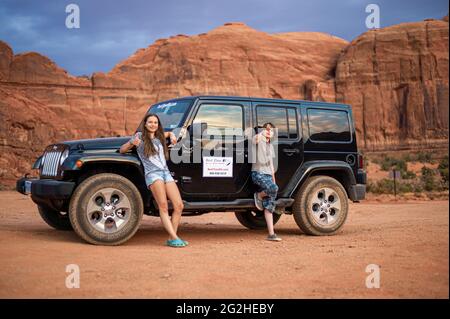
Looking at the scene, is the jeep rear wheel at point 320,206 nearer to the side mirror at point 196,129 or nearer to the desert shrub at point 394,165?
the side mirror at point 196,129

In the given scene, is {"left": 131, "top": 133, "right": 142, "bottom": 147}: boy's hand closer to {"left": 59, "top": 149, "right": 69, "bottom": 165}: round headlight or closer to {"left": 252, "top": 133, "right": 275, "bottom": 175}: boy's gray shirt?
{"left": 59, "top": 149, "right": 69, "bottom": 165}: round headlight

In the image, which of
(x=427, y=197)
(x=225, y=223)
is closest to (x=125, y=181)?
(x=225, y=223)

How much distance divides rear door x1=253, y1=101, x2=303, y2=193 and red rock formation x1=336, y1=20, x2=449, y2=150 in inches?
2486

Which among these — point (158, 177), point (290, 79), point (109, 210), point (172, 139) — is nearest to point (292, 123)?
point (172, 139)

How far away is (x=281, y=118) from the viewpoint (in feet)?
26.1

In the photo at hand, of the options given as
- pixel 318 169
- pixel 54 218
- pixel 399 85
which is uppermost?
pixel 399 85

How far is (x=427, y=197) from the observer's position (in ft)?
60.2

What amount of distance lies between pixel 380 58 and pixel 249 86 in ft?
Answer: 65.8

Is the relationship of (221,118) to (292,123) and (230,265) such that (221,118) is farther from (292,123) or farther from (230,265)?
(230,265)

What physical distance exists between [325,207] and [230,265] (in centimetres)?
339

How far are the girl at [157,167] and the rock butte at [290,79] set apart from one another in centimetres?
5670

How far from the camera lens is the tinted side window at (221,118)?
23.7 ft
